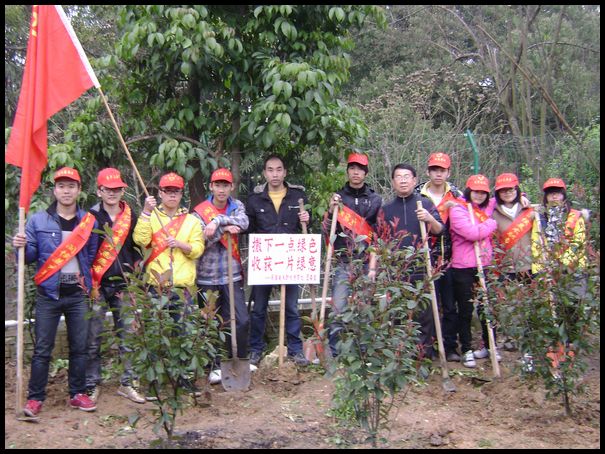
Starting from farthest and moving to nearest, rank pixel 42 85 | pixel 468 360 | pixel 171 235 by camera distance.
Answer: pixel 468 360, pixel 171 235, pixel 42 85

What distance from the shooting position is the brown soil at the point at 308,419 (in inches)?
169

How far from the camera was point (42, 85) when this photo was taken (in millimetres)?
5035

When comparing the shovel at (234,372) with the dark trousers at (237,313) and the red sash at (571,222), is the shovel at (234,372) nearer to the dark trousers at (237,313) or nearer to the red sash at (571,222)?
the dark trousers at (237,313)

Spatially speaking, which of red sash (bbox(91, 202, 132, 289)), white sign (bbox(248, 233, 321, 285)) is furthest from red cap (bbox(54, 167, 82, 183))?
white sign (bbox(248, 233, 321, 285))

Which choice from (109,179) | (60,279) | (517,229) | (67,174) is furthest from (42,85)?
(517,229)

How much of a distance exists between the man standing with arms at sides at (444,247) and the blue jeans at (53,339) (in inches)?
117

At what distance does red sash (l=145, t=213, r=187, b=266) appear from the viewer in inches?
208

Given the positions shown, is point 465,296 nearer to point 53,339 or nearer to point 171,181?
point 171,181

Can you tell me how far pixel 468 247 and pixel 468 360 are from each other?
Answer: 1.00 metres

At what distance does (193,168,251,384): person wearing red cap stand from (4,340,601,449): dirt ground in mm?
459

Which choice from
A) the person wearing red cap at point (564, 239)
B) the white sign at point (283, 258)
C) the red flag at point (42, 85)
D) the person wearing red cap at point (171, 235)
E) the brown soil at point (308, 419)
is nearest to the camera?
the brown soil at point (308, 419)

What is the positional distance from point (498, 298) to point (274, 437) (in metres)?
1.84

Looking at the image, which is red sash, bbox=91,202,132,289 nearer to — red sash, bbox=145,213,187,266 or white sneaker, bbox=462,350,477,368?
red sash, bbox=145,213,187,266

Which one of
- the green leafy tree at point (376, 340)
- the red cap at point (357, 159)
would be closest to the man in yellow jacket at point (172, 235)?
the red cap at point (357, 159)
